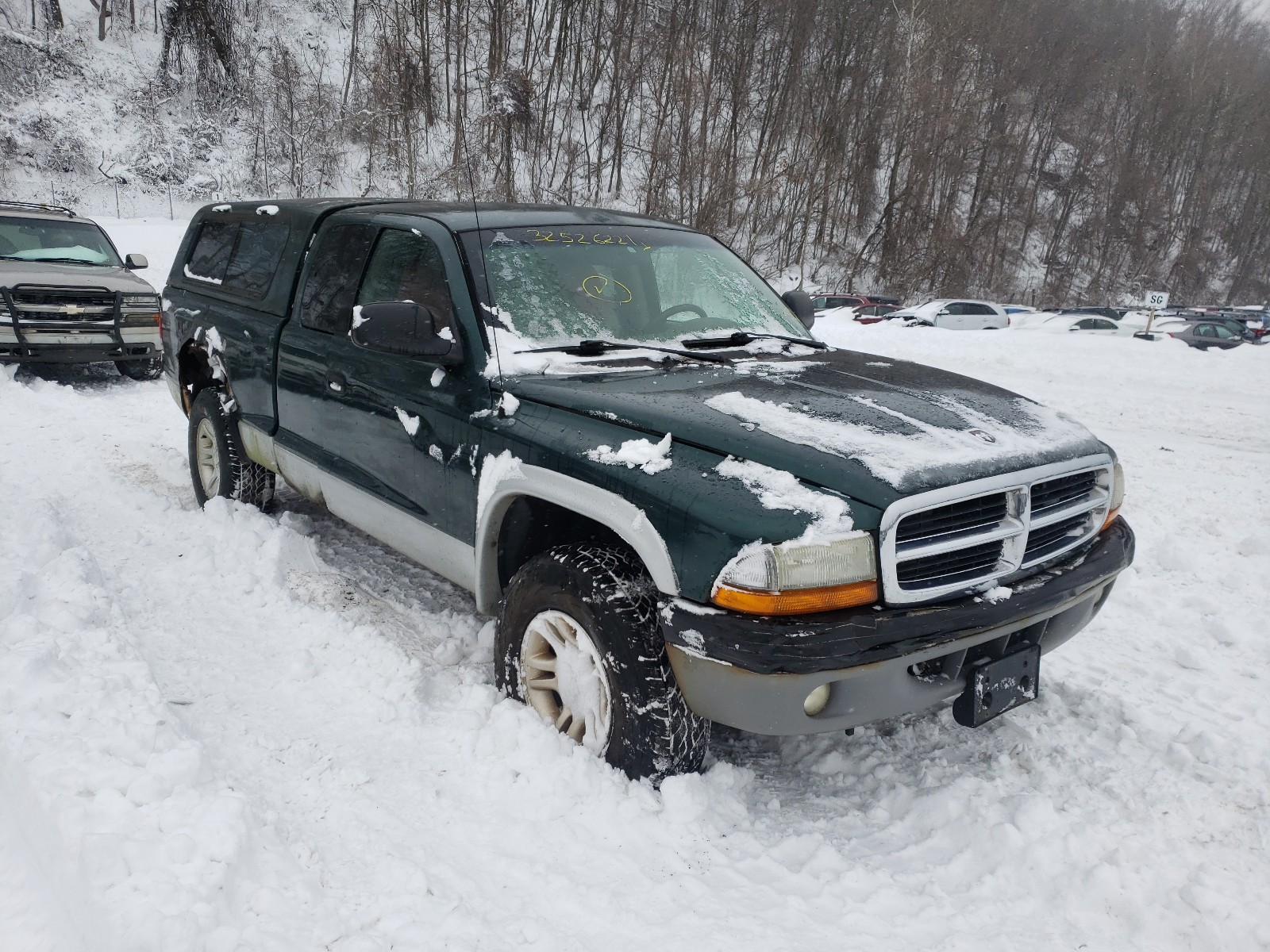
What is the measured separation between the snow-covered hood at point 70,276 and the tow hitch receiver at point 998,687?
968cm

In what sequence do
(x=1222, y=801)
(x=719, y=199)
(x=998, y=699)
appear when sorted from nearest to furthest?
(x=998, y=699) → (x=1222, y=801) → (x=719, y=199)

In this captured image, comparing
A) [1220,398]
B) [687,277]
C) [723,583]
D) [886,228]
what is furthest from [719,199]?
A: [723,583]

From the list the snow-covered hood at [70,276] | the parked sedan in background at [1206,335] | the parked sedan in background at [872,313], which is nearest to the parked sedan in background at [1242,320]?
the parked sedan in background at [1206,335]

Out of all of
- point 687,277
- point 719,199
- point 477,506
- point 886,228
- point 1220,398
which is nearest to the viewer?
point 477,506

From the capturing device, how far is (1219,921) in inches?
A: 90.6

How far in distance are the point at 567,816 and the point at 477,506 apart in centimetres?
113

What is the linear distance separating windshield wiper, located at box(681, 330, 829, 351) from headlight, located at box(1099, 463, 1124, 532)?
1312mm

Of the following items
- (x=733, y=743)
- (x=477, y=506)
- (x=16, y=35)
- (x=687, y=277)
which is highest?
(x=16, y=35)

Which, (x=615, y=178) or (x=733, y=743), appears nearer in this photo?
(x=733, y=743)

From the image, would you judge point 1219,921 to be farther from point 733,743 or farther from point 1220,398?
point 1220,398

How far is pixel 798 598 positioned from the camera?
2260 millimetres

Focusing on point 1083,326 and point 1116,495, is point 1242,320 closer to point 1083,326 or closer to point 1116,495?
point 1083,326

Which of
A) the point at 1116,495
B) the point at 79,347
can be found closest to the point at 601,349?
the point at 1116,495

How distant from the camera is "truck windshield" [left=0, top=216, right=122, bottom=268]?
927 cm
